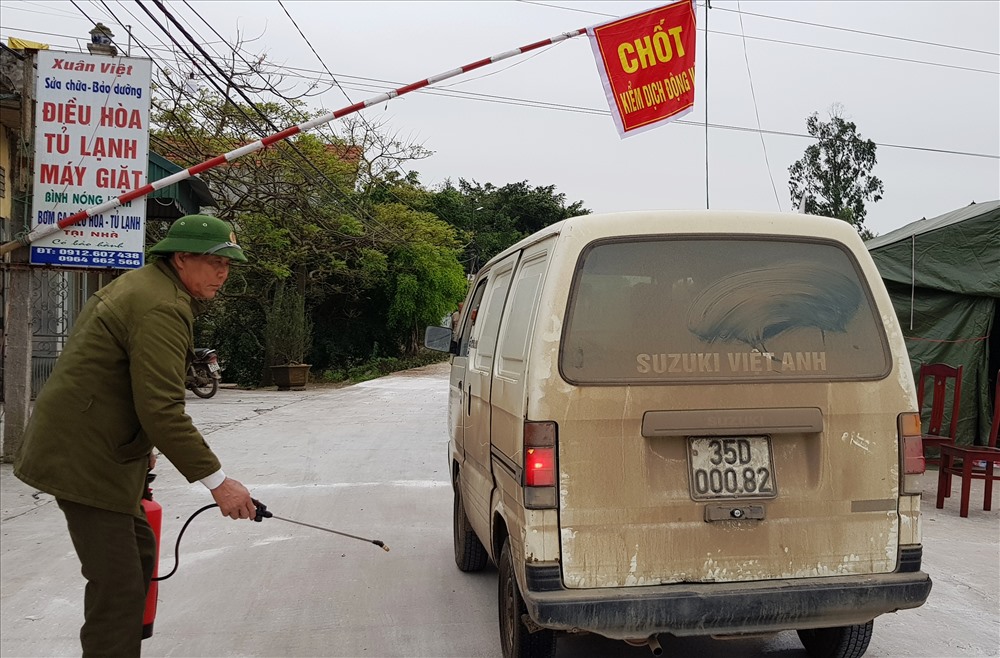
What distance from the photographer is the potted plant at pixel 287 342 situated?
22.3 metres

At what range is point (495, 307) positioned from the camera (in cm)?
471

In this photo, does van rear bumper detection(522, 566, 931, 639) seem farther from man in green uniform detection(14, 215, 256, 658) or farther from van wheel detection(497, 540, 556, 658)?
man in green uniform detection(14, 215, 256, 658)

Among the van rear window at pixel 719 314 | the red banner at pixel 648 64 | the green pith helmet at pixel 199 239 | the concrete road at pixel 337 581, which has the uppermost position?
the red banner at pixel 648 64

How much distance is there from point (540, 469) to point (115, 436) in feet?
5.11

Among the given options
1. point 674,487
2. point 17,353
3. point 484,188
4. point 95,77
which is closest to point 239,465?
point 17,353

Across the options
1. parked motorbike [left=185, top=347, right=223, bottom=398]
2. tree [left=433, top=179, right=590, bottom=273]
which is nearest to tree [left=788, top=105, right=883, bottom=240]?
tree [left=433, top=179, right=590, bottom=273]

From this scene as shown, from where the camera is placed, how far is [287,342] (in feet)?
75.0

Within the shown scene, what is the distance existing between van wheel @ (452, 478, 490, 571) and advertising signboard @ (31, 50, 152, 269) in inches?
203

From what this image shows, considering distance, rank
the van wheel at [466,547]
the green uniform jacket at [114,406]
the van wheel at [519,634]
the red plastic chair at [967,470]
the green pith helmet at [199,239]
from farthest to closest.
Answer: the red plastic chair at [967,470] < the van wheel at [466,547] < the van wheel at [519,634] < the green pith helmet at [199,239] < the green uniform jacket at [114,406]

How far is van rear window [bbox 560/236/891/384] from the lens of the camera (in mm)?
3336

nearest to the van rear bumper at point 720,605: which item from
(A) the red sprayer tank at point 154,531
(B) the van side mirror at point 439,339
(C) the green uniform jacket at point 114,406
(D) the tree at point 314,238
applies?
(C) the green uniform jacket at point 114,406

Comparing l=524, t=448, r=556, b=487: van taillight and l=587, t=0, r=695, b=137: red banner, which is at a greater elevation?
l=587, t=0, r=695, b=137: red banner

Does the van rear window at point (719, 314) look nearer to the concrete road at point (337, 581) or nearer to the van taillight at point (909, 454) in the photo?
the van taillight at point (909, 454)

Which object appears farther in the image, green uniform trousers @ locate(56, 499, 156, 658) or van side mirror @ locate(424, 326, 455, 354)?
van side mirror @ locate(424, 326, 455, 354)
